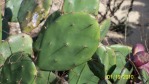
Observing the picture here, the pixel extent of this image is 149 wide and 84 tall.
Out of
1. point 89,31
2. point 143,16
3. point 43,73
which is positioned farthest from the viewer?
point 143,16

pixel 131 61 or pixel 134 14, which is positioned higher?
pixel 131 61

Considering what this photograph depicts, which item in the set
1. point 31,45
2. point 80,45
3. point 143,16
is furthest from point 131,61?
point 143,16

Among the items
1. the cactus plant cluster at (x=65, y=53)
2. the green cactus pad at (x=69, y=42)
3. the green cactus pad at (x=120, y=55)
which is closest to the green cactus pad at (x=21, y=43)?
the cactus plant cluster at (x=65, y=53)

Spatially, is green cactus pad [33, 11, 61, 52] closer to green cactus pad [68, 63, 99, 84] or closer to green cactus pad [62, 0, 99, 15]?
green cactus pad [62, 0, 99, 15]

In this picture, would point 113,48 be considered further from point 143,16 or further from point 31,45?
point 143,16

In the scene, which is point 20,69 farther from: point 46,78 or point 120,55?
point 120,55

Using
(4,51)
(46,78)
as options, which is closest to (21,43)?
(4,51)

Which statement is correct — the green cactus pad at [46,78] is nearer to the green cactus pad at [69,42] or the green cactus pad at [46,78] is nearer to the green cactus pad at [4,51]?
the green cactus pad at [69,42]
